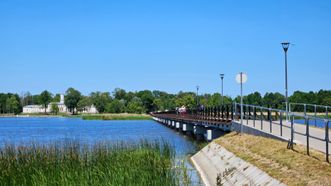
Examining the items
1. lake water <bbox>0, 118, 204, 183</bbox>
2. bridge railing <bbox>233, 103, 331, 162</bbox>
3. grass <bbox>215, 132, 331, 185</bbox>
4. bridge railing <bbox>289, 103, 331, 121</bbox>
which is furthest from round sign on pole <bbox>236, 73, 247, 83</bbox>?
grass <bbox>215, 132, 331, 185</bbox>

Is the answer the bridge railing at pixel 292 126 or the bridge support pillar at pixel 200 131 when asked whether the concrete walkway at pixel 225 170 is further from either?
the bridge support pillar at pixel 200 131

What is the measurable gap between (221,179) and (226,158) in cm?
349

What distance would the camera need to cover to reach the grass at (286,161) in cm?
1394

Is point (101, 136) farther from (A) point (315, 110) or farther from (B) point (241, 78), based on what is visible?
(A) point (315, 110)

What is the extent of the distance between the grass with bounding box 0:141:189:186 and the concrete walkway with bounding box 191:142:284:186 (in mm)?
1304

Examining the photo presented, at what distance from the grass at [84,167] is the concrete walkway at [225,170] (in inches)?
51.3

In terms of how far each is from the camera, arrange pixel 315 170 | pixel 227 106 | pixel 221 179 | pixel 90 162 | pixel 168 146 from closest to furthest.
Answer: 1. pixel 315 170
2. pixel 221 179
3. pixel 90 162
4. pixel 168 146
5. pixel 227 106

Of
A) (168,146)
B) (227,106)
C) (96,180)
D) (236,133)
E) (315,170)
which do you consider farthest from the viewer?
(227,106)

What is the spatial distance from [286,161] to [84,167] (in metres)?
7.53

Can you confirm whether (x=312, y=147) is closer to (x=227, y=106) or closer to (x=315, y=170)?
(x=315, y=170)

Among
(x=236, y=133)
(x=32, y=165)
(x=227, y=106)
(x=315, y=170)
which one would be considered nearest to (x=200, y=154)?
(x=236, y=133)

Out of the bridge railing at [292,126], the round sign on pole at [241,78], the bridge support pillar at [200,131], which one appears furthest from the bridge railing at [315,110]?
the bridge support pillar at [200,131]

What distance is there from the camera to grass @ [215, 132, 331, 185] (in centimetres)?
1394

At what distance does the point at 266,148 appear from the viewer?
20.3 metres
